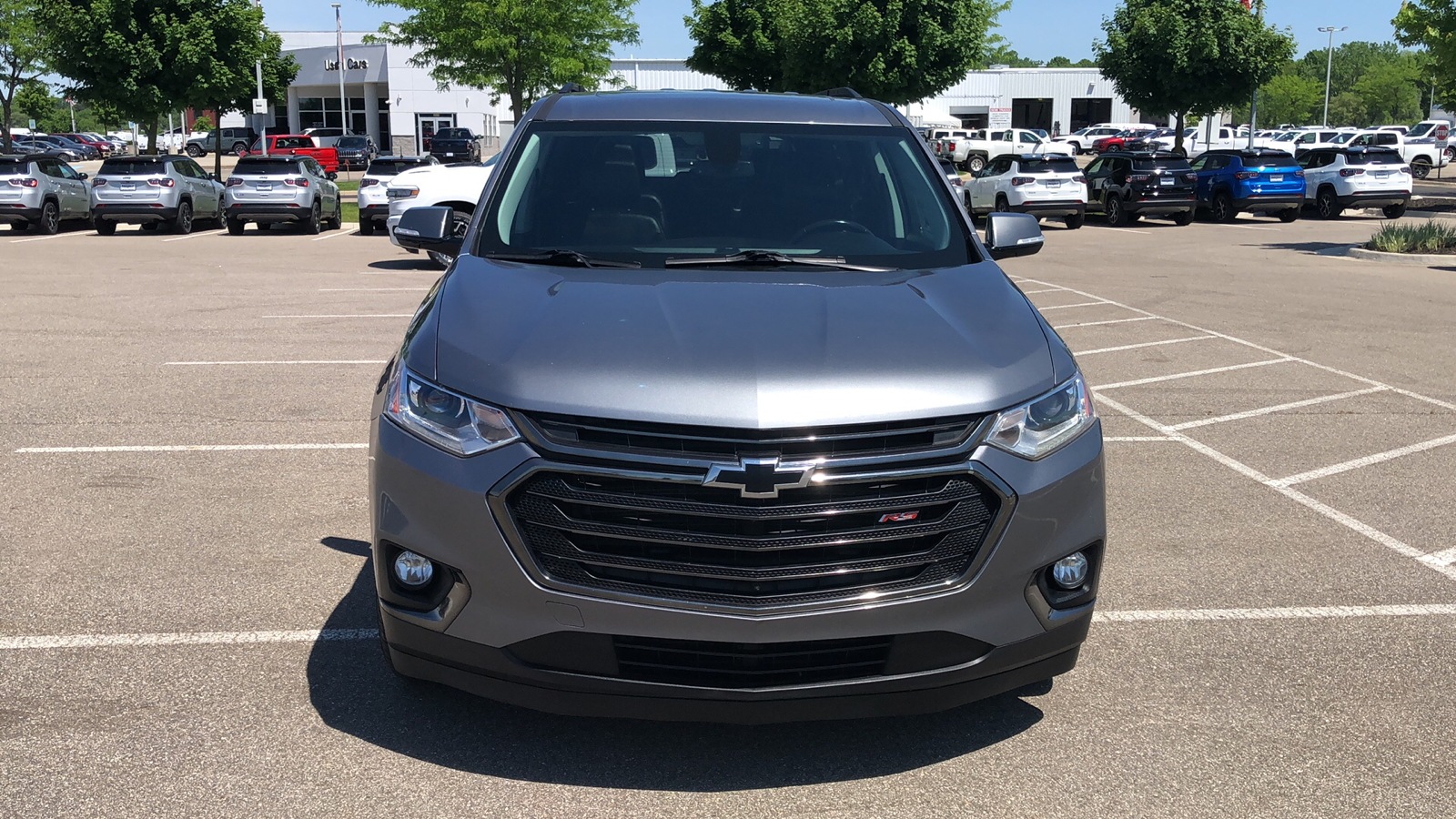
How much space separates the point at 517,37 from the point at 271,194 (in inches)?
510

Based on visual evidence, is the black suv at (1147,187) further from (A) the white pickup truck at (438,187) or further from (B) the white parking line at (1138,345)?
(B) the white parking line at (1138,345)

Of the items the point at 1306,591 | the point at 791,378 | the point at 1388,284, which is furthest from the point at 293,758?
the point at 1388,284

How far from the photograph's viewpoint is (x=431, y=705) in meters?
3.96

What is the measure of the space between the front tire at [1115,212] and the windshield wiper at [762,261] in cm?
2774

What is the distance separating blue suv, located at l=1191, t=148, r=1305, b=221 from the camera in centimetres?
2994

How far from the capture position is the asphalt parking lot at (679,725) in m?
3.48

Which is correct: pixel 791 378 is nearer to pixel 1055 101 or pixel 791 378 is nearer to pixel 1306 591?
pixel 1306 591

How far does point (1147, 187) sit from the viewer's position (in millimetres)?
29734

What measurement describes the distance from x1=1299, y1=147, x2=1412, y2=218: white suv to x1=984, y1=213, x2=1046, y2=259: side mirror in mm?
28281

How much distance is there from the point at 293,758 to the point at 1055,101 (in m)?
97.7

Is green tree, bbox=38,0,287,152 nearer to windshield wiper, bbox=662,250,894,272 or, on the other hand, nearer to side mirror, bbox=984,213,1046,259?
side mirror, bbox=984,213,1046,259

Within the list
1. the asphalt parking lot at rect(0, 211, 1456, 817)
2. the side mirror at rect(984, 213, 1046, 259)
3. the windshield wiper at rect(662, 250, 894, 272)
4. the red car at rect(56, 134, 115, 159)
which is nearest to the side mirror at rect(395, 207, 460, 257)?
the windshield wiper at rect(662, 250, 894, 272)

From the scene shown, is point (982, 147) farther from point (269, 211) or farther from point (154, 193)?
point (154, 193)

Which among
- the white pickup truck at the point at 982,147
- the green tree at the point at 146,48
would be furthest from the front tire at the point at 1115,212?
the green tree at the point at 146,48
